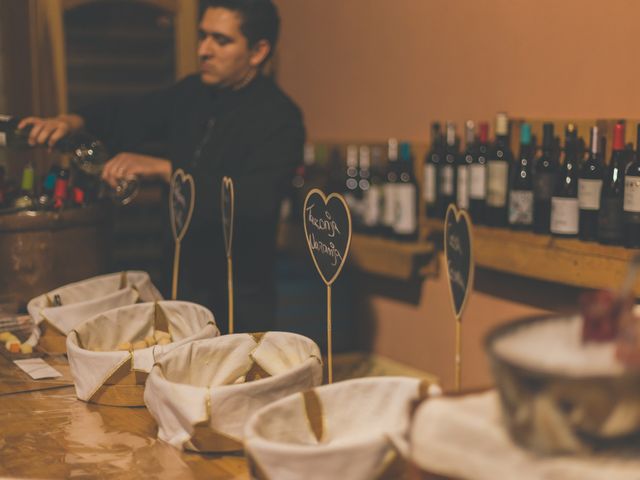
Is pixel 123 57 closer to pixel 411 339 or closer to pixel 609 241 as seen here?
pixel 411 339

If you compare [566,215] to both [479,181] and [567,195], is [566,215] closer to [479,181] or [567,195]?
[567,195]

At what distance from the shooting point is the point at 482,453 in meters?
0.83

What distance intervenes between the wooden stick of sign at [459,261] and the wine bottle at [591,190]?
1.66 metres

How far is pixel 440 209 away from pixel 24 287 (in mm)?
1898

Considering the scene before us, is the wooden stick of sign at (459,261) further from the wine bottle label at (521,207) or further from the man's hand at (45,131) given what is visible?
the wine bottle label at (521,207)

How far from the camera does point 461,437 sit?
85 centimetres

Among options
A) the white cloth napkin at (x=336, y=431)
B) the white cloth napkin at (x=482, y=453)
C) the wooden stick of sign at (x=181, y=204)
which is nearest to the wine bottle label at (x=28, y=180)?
the wooden stick of sign at (x=181, y=204)

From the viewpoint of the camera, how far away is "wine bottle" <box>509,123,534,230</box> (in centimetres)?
296

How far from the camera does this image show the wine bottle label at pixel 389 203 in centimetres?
357

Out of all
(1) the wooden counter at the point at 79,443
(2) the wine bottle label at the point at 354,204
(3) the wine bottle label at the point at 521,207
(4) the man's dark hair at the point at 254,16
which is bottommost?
(1) the wooden counter at the point at 79,443

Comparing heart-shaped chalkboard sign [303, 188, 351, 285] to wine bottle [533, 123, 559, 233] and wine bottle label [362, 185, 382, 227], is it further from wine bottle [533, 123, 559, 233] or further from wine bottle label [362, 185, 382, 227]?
wine bottle label [362, 185, 382, 227]

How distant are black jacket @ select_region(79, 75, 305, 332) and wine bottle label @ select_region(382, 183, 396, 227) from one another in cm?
86

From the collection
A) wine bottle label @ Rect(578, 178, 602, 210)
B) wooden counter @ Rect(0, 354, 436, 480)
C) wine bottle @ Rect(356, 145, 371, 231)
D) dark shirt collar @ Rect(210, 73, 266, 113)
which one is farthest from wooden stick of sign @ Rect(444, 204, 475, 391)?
wine bottle @ Rect(356, 145, 371, 231)

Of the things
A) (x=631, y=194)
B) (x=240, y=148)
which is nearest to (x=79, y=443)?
(x=240, y=148)
